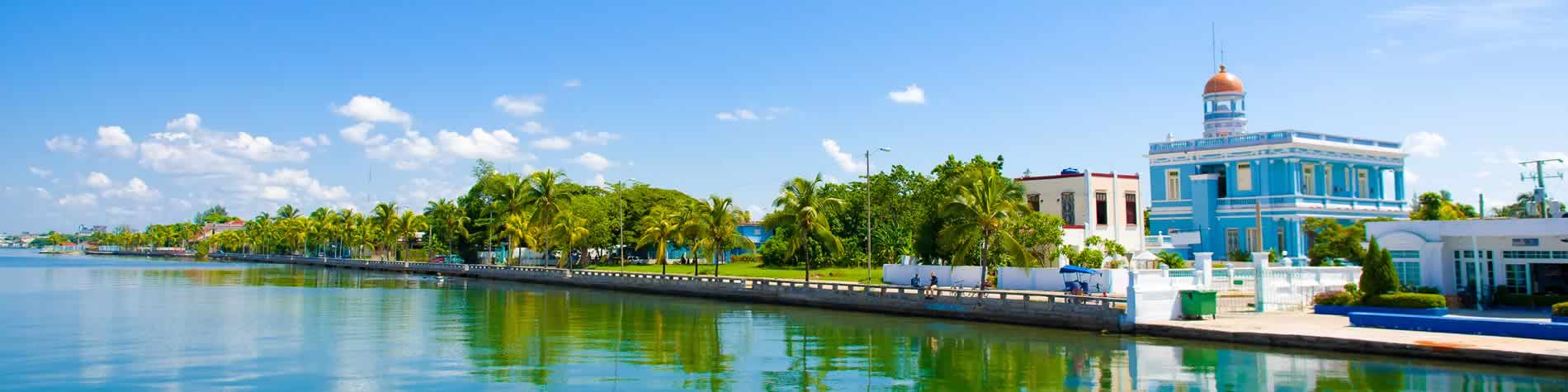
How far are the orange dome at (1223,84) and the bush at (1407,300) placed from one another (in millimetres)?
37459

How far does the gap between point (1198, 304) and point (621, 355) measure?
18596 millimetres

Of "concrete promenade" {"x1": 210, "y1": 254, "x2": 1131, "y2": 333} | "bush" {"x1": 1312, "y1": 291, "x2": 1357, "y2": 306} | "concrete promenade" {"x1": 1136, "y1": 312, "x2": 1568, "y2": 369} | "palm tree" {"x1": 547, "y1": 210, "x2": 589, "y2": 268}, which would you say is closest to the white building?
"bush" {"x1": 1312, "y1": 291, "x2": 1357, "y2": 306}

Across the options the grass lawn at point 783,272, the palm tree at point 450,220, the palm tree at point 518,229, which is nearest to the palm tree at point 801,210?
the grass lawn at point 783,272

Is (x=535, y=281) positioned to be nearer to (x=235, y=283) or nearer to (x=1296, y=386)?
(x=235, y=283)

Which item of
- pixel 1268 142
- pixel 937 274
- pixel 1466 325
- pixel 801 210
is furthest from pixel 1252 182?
pixel 1466 325

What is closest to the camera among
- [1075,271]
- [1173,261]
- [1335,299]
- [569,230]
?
[1335,299]

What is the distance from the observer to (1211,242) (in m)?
66.9

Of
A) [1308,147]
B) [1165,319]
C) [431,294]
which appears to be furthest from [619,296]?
[1308,147]

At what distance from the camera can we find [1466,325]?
2908cm

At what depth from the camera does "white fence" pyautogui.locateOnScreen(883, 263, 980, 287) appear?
52219 mm

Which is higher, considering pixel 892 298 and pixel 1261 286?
pixel 1261 286

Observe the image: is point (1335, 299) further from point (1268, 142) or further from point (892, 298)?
point (1268, 142)

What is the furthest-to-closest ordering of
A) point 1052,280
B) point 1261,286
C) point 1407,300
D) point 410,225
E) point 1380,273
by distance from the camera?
point 410,225 → point 1052,280 → point 1261,286 → point 1380,273 → point 1407,300

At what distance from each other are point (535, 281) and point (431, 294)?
58.2ft
